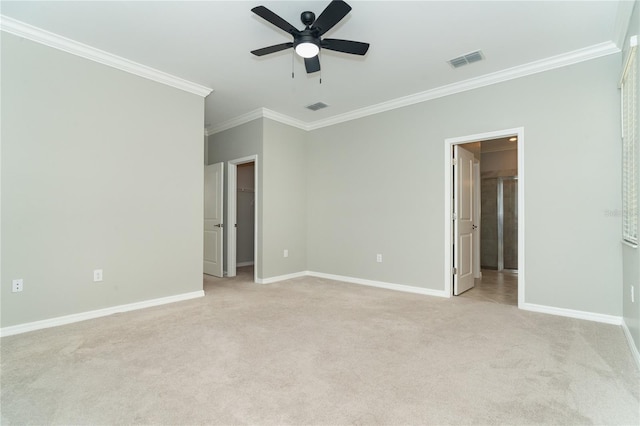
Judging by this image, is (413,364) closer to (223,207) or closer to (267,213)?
(267,213)

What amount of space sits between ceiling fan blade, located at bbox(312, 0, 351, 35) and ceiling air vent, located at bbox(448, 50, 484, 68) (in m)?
1.80

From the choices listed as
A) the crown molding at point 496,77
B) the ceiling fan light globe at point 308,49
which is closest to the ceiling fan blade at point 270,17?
the ceiling fan light globe at point 308,49

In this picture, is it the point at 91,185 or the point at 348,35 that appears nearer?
the point at 348,35

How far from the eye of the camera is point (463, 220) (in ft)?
14.7

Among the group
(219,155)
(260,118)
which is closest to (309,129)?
(260,118)

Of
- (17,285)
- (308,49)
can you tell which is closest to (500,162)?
(308,49)

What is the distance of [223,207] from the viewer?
573 centimetres

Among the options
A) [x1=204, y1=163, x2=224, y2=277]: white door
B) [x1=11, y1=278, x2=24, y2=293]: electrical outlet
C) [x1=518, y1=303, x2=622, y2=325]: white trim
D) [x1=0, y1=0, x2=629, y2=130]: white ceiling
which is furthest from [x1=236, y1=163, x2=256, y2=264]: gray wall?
[x1=518, y1=303, x2=622, y2=325]: white trim

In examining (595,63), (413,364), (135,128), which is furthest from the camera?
(135,128)

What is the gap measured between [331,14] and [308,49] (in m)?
0.39

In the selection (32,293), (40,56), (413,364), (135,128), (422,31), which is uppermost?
(422,31)

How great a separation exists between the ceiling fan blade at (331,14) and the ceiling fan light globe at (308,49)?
0.41 feet

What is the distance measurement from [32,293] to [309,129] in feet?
14.8

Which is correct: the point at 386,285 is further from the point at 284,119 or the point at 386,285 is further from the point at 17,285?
the point at 17,285
